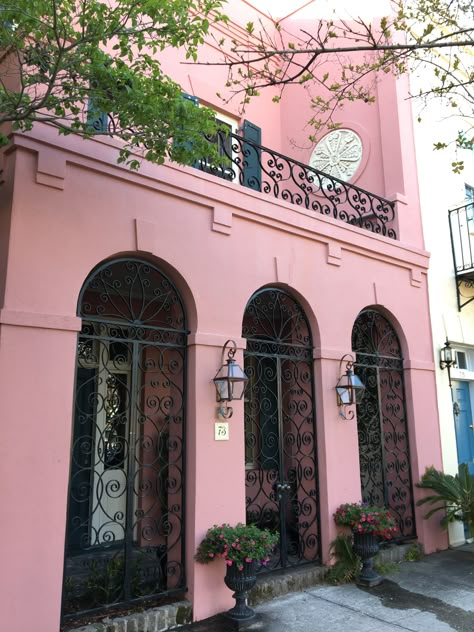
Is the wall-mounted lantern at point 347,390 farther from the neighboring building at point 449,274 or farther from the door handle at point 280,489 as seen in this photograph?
the neighboring building at point 449,274

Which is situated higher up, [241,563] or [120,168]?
[120,168]

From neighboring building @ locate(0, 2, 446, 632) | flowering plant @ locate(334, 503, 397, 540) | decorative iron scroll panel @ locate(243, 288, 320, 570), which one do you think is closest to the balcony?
neighboring building @ locate(0, 2, 446, 632)

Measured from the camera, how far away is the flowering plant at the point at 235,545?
4.89 m

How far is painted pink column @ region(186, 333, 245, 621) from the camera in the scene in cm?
513

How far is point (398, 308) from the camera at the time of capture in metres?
8.09

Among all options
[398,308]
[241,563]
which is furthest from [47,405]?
[398,308]

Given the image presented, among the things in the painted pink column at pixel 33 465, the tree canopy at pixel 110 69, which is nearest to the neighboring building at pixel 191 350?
the painted pink column at pixel 33 465

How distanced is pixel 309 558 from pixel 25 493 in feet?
12.2

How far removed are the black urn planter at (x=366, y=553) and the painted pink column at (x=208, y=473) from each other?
5.12 ft

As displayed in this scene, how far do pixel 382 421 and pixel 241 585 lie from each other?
359cm

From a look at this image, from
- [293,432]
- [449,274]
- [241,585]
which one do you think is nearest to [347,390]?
[293,432]

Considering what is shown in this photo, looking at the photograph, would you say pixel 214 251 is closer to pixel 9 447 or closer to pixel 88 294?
pixel 88 294

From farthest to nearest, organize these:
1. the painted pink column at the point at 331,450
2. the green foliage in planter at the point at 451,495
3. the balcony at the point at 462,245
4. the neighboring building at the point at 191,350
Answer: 1. the balcony at the point at 462,245
2. the green foliage in planter at the point at 451,495
3. the painted pink column at the point at 331,450
4. the neighboring building at the point at 191,350

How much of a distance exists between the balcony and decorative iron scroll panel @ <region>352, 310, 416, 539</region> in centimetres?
196
